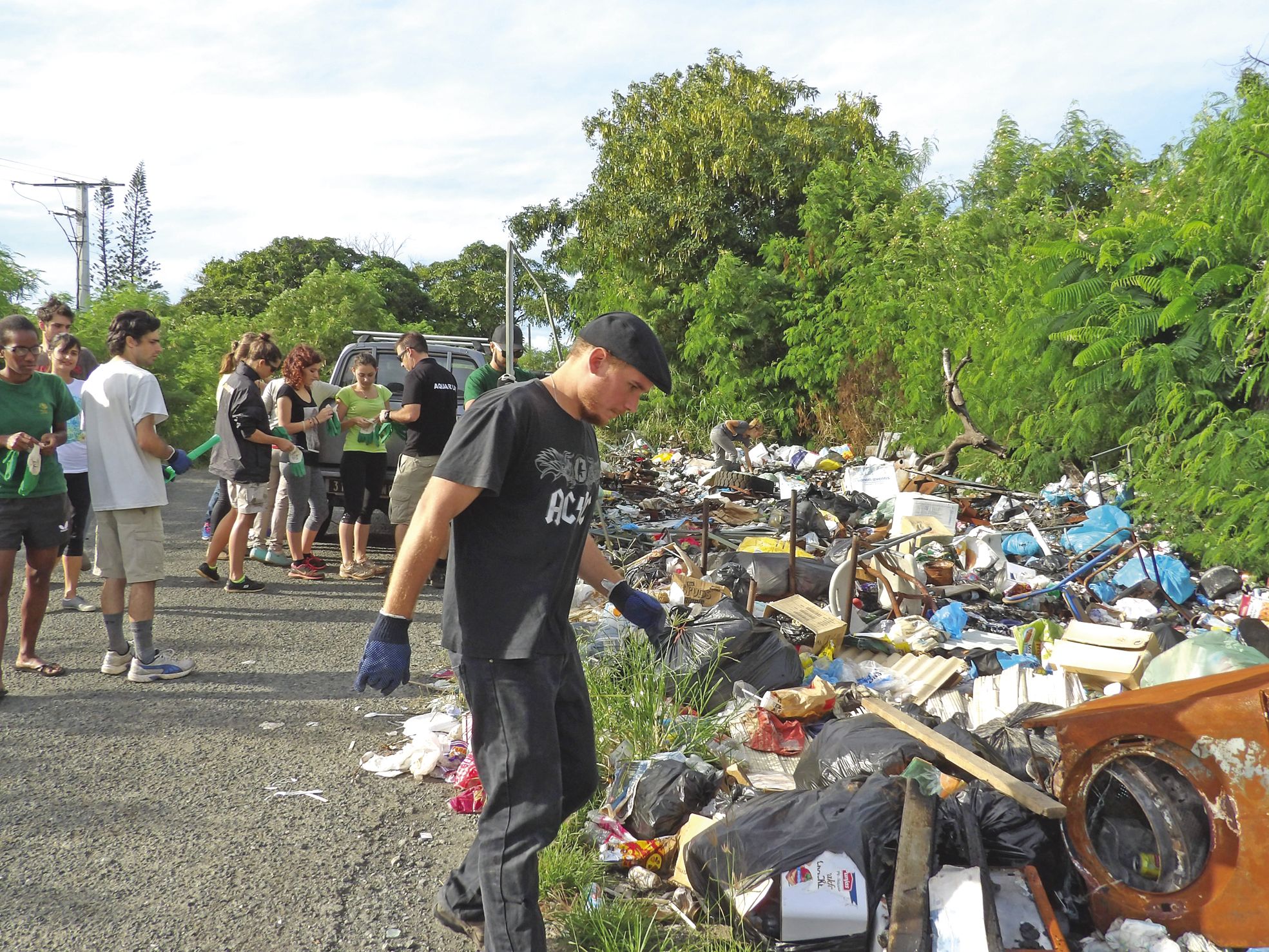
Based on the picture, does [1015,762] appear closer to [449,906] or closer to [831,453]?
[449,906]

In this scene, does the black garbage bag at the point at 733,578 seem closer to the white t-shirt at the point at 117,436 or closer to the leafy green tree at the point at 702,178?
the white t-shirt at the point at 117,436

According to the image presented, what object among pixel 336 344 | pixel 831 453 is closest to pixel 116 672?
pixel 831 453

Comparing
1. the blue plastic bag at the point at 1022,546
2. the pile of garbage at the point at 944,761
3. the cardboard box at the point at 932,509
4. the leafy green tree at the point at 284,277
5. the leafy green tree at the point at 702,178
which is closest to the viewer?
the pile of garbage at the point at 944,761

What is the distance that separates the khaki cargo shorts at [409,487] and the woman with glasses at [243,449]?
0.91m

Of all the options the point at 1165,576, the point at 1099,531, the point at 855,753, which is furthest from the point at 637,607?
the point at 1099,531

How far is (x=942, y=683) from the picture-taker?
5.02 metres

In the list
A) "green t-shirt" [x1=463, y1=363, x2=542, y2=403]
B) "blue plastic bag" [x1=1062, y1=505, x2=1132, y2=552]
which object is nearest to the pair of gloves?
"green t-shirt" [x1=463, y1=363, x2=542, y2=403]

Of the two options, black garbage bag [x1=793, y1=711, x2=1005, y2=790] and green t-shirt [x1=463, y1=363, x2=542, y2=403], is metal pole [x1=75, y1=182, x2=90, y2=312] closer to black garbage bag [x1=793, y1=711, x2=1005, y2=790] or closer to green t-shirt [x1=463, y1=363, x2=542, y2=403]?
green t-shirt [x1=463, y1=363, x2=542, y2=403]

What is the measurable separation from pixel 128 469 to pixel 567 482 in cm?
320

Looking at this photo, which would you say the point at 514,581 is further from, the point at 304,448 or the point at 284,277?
the point at 284,277

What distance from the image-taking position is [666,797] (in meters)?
3.42

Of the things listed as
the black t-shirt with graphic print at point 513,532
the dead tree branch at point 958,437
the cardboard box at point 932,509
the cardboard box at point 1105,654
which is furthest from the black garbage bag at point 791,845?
the dead tree branch at point 958,437

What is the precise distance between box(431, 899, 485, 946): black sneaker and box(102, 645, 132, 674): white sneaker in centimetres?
306

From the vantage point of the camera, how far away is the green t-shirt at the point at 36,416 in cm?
453
